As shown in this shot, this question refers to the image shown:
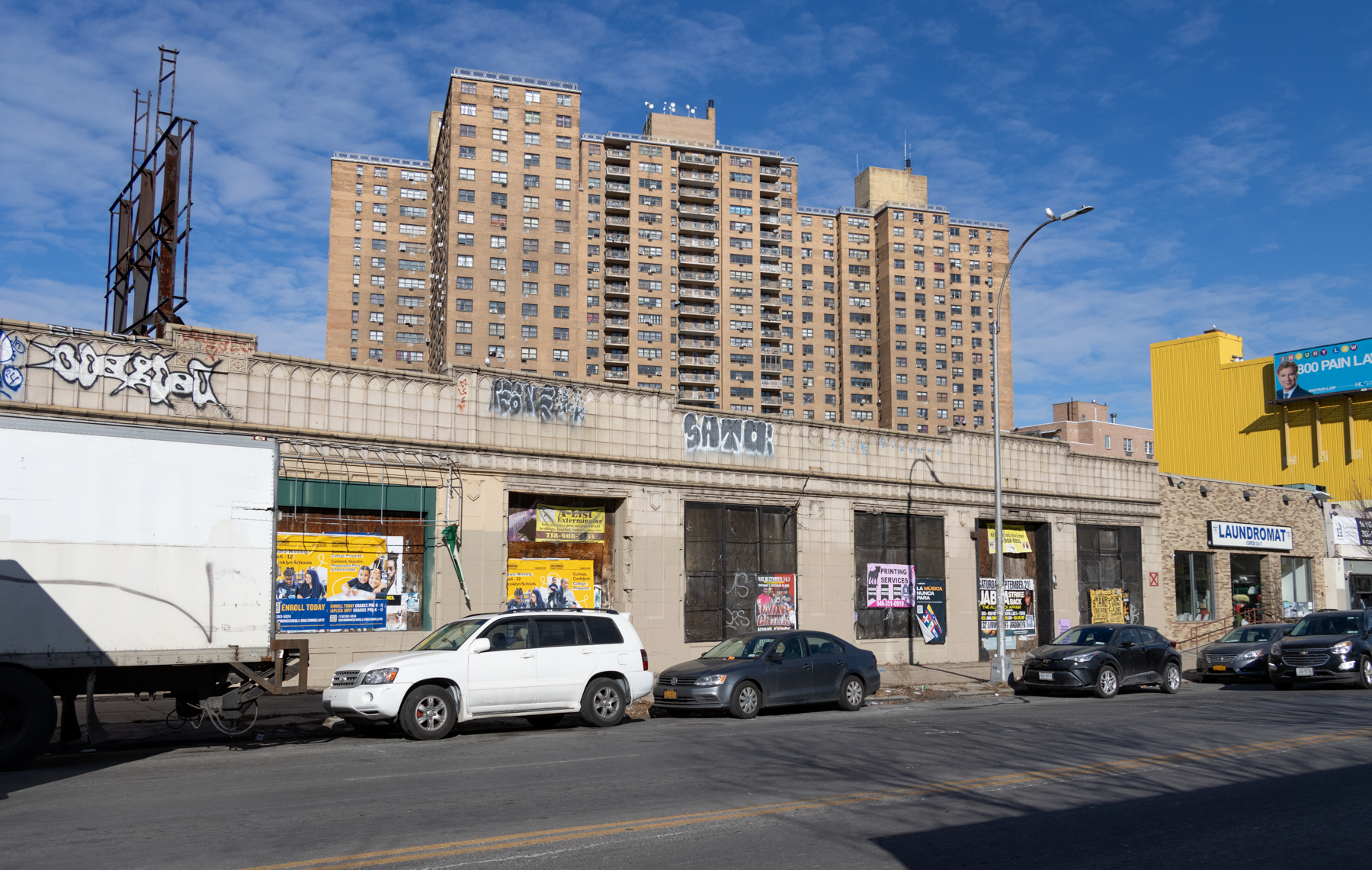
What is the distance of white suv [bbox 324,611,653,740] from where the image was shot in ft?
46.0

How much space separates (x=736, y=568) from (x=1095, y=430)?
110m

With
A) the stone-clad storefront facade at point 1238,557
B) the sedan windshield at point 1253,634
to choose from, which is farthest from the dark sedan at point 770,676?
the stone-clad storefront facade at point 1238,557

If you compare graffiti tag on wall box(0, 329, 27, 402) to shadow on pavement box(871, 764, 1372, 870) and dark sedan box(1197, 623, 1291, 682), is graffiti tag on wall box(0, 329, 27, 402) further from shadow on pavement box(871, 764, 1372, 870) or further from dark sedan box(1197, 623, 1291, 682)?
dark sedan box(1197, 623, 1291, 682)

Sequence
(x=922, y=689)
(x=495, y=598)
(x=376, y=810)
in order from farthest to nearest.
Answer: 1. (x=922, y=689)
2. (x=495, y=598)
3. (x=376, y=810)

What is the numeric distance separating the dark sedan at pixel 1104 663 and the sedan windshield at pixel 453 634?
501 inches

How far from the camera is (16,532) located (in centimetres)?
1152

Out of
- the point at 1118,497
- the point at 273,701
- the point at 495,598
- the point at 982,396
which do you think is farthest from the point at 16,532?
the point at 982,396

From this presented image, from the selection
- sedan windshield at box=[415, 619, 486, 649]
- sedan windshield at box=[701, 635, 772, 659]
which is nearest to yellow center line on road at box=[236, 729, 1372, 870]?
sedan windshield at box=[415, 619, 486, 649]

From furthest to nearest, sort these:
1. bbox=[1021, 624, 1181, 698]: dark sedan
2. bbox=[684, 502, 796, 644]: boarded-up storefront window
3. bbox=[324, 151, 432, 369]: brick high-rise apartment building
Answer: bbox=[324, 151, 432, 369]: brick high-rise apartment building
bbox=[684, 502, 796, 644]: boarded-up storefront window
bbox=[1021, 624, 1181, 698]: dark sedan

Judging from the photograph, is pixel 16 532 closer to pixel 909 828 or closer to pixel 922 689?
pixel 909 828

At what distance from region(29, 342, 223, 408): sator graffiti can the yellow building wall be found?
4373cm

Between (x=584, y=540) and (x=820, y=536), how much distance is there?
6940 millimetres

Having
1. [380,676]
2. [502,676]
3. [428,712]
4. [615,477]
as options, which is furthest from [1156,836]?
[615,477]

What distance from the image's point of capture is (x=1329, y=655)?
22.0 metres
